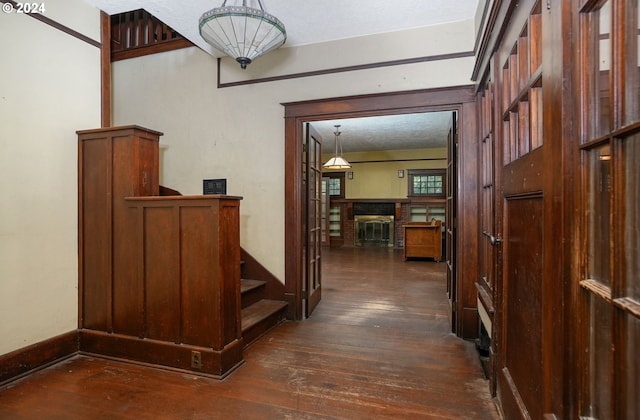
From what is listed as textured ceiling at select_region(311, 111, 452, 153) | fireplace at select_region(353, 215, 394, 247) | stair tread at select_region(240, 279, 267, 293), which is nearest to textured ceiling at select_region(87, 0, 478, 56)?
textured ceiling at select_region(311, 111, 452, 153)

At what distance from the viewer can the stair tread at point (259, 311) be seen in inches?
113

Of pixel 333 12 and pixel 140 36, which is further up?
pixel 140 36

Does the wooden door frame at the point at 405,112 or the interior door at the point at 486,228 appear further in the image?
the wooden door frame at the point at 405,112

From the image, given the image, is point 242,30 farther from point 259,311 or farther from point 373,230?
point 373,230

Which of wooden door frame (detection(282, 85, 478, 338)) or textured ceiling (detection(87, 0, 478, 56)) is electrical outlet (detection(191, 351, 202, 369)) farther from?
textured ceiling (detection(87, 0, 478, 56))

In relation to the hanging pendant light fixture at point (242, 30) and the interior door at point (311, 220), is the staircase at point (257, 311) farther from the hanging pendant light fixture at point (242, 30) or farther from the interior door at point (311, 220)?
the hanging pendant light fixture at point (242, 30)

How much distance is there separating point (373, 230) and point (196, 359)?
7.70 meters

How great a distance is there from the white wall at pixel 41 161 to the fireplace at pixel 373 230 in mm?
7659

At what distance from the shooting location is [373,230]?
31.5 feet

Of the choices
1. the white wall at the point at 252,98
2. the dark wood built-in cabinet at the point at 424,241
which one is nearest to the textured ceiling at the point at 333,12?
the white wall at the point at 252,98

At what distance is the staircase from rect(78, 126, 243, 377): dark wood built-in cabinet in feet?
1.07

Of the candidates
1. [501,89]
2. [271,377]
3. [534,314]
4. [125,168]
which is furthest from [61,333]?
[501,89]

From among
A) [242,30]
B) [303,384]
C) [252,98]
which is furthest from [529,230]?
[252,98]

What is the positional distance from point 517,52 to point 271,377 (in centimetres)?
237
